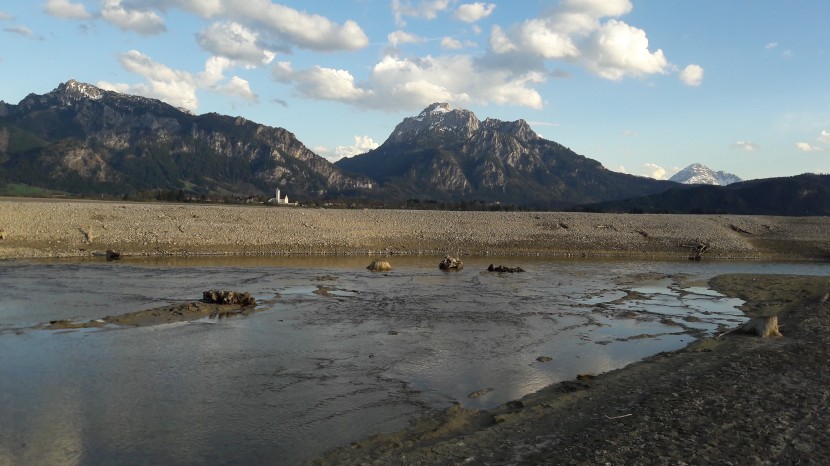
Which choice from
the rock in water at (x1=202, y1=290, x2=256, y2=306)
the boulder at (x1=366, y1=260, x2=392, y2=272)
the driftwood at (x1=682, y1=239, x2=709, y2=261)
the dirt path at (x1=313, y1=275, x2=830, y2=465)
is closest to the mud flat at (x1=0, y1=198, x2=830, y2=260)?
the driftwood at (x1=682, y1=239, x2=709, y2=261)

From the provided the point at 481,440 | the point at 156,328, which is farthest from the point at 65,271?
the point at 481,440

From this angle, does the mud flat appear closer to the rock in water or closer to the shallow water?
the shallow water

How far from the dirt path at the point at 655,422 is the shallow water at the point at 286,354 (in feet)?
3.53

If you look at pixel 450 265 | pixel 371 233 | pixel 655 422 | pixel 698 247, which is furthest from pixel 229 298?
pixel 698 247

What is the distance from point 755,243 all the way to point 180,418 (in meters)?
72.2

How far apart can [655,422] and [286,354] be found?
10326 mm

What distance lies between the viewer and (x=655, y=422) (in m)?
10.5

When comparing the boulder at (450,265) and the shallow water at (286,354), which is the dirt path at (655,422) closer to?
the shallow water at (286,354)

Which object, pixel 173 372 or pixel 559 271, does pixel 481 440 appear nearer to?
pixel 173 372

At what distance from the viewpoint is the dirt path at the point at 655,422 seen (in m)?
9.09

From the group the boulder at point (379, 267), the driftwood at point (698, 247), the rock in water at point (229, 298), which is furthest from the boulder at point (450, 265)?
the driftwood at point (698, 247)

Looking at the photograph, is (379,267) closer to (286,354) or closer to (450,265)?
(450,265)

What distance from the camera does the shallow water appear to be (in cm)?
1043

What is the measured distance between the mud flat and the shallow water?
13340 mm
